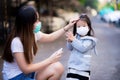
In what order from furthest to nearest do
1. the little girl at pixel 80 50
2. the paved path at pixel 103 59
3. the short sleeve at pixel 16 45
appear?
the paved path at pixel 103 59 < the little girl at pixel 80 50 < the short sleeve at pixel 16 45

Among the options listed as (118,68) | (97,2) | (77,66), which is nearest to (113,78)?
(118,68)

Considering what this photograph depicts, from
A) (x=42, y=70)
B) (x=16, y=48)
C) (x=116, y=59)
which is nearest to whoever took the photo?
(x=16, y=48)

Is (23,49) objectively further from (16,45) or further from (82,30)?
(82,30)

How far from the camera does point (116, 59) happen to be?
32.5ft

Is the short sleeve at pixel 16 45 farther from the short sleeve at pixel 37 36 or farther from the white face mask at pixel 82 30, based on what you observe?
the white face mask at pixel 82 30

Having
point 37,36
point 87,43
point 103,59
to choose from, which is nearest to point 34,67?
point 37,36

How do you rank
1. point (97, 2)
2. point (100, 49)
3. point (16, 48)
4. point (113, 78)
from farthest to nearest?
point (97, 2) → point (100, 49) → point (113, 78) → point (16, 48)

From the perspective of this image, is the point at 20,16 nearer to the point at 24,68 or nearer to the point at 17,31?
the point at 17,31

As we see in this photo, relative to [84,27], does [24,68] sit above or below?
below

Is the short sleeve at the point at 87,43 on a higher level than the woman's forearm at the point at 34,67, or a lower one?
higher

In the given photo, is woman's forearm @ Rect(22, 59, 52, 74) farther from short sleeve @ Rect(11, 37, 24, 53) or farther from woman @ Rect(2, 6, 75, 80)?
short sleeve @ Rect(11, 37, 24, 53)

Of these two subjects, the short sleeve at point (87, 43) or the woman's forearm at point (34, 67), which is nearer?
the woman's forearm at point (34, 67)

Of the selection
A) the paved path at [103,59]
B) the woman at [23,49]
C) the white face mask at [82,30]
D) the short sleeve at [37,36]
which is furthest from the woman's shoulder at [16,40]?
the paved path at [103,59]

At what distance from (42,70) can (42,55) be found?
16.3 feet
